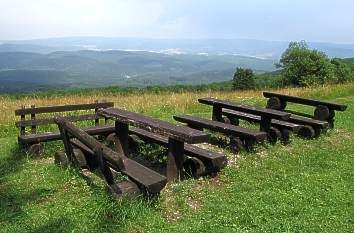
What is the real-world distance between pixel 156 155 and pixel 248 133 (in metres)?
1.79

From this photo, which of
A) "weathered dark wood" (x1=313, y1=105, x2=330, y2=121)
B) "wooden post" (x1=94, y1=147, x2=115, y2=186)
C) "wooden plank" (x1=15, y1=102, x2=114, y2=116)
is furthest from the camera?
"weathered dark wood" (x1=313, y1=105, x2=330, y2=121)

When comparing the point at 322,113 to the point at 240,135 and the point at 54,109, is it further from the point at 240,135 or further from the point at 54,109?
the point at 54,109

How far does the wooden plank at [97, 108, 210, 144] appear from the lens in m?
6.12

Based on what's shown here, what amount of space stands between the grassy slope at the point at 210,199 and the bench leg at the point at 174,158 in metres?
0.32

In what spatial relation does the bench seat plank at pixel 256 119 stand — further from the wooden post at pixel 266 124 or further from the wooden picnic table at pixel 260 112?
the wooden post at pixel 266 124

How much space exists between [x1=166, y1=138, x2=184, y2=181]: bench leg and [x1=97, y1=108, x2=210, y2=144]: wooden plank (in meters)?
0.21

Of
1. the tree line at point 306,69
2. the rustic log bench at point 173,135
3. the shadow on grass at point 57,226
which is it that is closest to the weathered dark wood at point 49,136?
the rustic log bench at point 173,135

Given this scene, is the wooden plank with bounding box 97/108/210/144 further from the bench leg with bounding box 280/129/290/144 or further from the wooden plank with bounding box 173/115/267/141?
the bench leg with bounding box 280/129/290/144

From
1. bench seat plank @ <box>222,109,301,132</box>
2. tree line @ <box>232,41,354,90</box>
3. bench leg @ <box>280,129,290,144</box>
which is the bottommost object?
tree line @ <box>232,41,354,90</box>

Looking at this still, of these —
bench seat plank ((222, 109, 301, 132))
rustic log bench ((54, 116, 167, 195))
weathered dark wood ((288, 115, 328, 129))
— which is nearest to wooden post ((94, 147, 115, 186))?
rustic log bench ((54, 116, 167, 195))

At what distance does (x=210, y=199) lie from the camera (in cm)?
599

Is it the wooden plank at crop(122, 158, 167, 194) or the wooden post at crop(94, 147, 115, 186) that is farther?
the wooden post at crop(94, 147, 115, 186)

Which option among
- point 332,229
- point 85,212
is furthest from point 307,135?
point 85,212

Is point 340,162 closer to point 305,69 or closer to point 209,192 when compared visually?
point 209,192
